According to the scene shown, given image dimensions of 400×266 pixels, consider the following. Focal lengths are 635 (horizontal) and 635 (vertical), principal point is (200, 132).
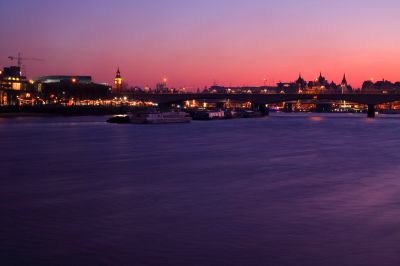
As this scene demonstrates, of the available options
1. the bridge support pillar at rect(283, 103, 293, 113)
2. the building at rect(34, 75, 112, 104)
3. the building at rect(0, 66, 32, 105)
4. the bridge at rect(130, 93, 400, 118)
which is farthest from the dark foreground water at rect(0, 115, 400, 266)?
the bridge support pillar at rect(283, 103, 293, 113)

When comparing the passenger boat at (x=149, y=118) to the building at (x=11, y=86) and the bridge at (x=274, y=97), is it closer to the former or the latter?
the bridge at (x=274, y=97)

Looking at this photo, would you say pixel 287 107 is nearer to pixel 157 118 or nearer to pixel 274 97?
pixel 274 97

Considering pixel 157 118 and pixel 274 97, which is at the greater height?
pixel 274 97

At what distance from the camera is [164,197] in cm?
1381

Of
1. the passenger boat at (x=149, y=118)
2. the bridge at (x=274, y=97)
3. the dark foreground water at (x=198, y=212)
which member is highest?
the bridge at (x=274, y=97)

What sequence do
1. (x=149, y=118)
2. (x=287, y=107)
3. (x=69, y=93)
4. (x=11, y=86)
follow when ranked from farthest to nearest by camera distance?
(x=287, y=107) < (x=11, y=86) < (x=69, y=93) < (x=149, y=118)

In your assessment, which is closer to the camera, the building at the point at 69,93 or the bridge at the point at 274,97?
the bridge at the point at 274,97

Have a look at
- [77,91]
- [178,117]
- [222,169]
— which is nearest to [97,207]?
[222,169]

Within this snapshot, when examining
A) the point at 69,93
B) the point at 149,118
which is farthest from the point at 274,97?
the point at 69,93

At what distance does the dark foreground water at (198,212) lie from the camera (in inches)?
344

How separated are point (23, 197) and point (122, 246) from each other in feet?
17.1

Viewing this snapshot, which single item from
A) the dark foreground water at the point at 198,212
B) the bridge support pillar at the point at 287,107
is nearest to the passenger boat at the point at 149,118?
the dark foreground water at the point at 198,212

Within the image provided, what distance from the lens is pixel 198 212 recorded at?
39.1 feet

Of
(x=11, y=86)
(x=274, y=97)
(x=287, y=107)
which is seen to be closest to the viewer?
(x=274, y=97)
